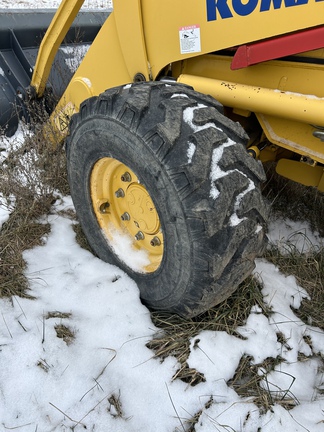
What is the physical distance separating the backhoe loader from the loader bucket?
163 centimetres

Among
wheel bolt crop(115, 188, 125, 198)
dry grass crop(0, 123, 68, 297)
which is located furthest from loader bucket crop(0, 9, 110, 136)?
wheel bolt crop(115, 188, 125, 198)

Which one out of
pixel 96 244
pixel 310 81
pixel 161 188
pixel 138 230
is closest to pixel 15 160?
pixel 96 244

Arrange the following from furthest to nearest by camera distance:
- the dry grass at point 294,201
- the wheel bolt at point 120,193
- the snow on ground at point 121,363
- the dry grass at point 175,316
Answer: the dry grass at point 294,201 → the wheel bolt at point 120,193 → the dry grass at point 175,316 → the snow on ground at point 121,363

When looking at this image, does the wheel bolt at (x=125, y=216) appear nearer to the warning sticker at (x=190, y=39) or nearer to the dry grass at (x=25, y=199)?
the dry grass at (x=25, y=199)

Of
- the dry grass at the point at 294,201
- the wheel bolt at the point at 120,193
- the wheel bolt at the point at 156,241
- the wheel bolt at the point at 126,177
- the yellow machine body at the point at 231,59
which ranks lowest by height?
the dry grass at the point at 294,201

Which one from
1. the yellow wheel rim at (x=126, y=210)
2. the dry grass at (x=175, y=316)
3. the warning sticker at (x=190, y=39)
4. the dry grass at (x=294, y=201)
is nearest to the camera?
the dry grass at (x=175, y=316)

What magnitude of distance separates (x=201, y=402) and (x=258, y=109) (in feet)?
4.03

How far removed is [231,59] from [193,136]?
2.01 ft

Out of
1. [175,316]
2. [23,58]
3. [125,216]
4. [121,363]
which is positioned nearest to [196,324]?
[175,316]

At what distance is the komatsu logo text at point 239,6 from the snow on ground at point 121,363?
131 centimetres

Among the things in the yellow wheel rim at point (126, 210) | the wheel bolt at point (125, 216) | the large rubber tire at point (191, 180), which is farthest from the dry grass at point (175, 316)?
the wheel bolt at point (125, 216)

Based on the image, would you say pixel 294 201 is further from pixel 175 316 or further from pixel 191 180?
pixel 191 180

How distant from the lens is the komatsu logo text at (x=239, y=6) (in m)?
1.59

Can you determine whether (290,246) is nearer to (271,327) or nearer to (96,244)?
(271,327)
